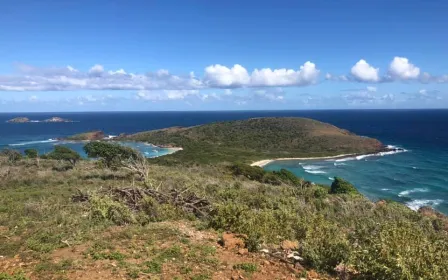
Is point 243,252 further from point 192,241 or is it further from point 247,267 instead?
point 192,241

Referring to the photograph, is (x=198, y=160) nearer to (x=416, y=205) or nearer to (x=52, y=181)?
(x=416, y=205)

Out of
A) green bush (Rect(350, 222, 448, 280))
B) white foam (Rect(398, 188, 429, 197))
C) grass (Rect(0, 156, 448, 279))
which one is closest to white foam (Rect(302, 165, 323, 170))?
white foam (Rect(398, 188, 429, 197))

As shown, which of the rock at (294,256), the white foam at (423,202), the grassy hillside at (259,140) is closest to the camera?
the rock at (294,256)

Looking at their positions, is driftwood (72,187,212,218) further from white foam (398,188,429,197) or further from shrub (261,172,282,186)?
white foam (398,188,429,197)

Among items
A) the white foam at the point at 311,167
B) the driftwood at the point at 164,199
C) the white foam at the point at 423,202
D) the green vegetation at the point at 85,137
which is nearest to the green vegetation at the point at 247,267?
the driftwood at the point at 164,199

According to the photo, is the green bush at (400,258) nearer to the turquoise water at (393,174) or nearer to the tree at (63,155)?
the turquoise water at (393,174)

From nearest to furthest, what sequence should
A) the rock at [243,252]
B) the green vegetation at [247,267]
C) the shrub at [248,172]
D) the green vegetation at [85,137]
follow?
the green vegetation at [247,267]
the rock at [243,252]
the shrub at [248,172]
the green vegetation at [85,137]

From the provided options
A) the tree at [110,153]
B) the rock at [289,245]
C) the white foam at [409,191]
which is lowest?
the white foam at [409,191]
